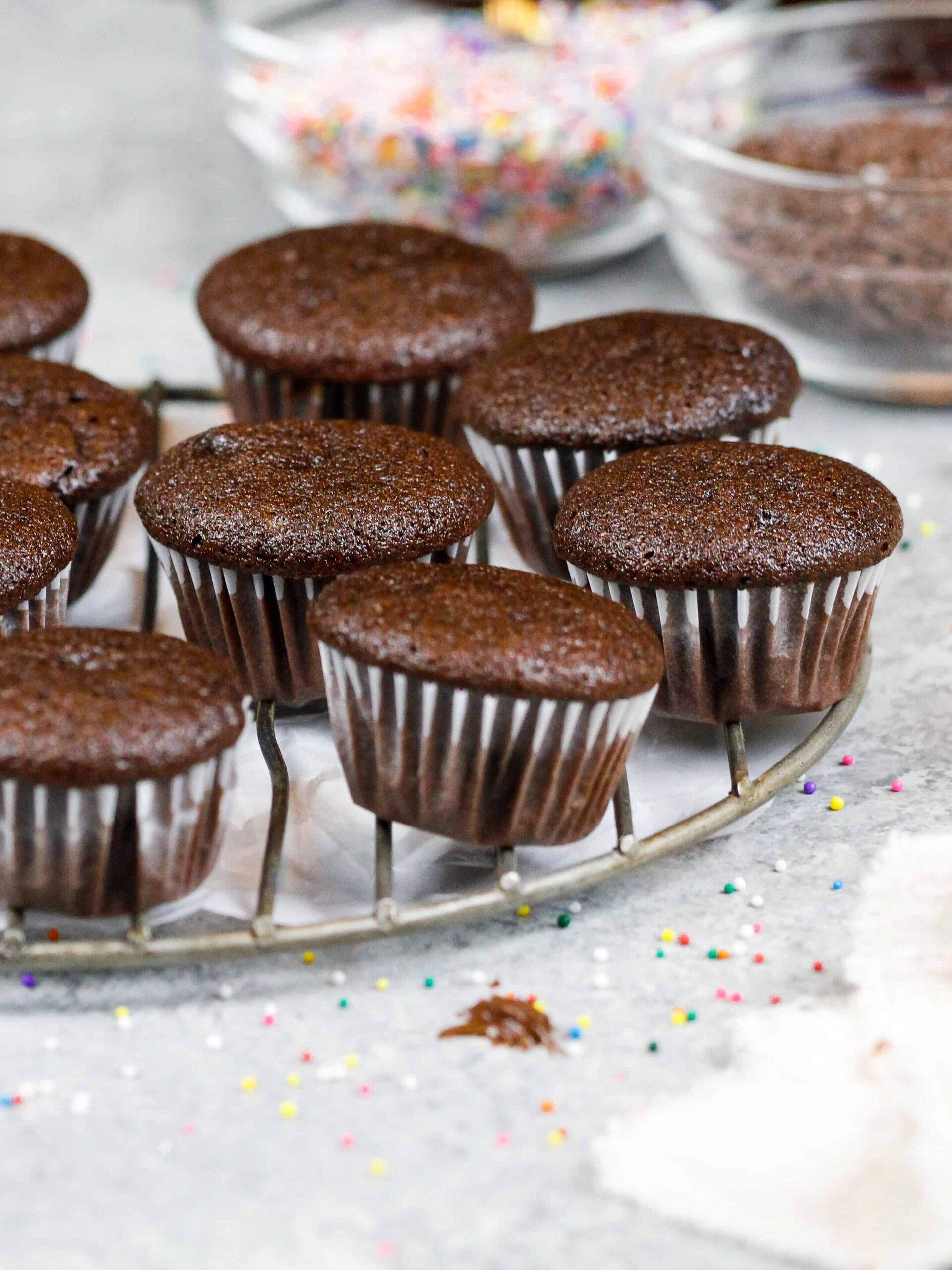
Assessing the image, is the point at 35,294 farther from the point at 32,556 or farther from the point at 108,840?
the point at 108,840

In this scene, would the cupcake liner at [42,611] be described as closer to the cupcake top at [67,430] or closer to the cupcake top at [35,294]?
the cupcake top at [67,430]

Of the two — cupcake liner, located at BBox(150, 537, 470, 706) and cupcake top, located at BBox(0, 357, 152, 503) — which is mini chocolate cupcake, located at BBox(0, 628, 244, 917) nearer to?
cupcake liner, located at BBox(150, 537, 470, 706)

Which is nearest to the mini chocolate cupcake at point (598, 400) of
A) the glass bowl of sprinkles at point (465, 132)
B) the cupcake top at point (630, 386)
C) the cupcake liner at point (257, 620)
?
the cupcake top at point (630, 386)

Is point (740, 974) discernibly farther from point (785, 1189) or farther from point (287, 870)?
point (287, 870)

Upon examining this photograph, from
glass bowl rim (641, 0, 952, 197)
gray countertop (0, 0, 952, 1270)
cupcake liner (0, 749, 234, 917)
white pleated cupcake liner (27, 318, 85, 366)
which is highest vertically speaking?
glass bowl rim (641, 0, 952, 197)

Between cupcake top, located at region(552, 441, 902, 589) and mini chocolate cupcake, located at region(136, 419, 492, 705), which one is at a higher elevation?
cupcake top, located at region(552, 441, 902, 589)

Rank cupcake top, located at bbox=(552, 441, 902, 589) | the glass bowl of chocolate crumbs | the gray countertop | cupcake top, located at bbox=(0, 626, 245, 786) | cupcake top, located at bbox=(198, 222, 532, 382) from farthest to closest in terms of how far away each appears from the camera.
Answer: the glass bowl of chocolate crumbs, cupcake top, located at bbox=(198, 222, 532, 382), cupcake top, located at bbox=(552, 441, 902, 589), cupcake top, located at bbox=(0, 626, 245, 786), the gray countertop

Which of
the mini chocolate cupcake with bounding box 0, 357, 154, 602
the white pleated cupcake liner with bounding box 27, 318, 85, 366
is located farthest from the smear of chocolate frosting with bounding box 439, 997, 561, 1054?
the white pleated cupcake liner with bounding box 27, 318, 85, 366

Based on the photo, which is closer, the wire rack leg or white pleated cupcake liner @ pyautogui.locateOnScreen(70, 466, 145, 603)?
the wire rack leg
